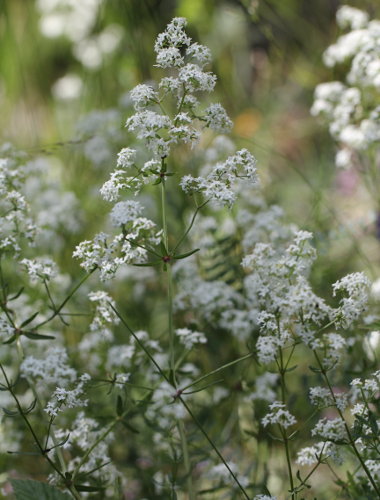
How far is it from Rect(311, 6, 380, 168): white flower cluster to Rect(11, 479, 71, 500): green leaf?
1.64 metres

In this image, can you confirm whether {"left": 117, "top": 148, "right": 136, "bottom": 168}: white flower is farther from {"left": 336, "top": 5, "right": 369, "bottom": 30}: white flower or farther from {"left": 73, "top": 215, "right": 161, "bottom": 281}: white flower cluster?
{"left": 336, "top": 5, "right": 369, "bottom": 30}: white flower

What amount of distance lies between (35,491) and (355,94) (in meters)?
1.89

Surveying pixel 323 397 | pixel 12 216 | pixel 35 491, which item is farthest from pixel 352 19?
pixel 35 491

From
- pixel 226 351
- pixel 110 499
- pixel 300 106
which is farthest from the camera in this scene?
pixel 300 106

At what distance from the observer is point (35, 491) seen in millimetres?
1451

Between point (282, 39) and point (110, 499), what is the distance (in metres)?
4.21

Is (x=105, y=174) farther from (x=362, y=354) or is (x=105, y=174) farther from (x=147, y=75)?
(x=362, y=354)

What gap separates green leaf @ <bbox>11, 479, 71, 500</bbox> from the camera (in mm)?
1441

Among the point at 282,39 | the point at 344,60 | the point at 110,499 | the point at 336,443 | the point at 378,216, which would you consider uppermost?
the point at 282,39

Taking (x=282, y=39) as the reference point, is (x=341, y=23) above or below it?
below

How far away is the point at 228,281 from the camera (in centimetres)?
238

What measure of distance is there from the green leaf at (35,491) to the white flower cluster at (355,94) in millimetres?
1642

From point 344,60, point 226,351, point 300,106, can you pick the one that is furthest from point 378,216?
point 300,106

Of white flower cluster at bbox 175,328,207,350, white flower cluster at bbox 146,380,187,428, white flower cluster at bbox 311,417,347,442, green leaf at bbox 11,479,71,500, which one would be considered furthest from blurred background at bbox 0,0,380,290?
green leaf at bbox 11,479,71,500
